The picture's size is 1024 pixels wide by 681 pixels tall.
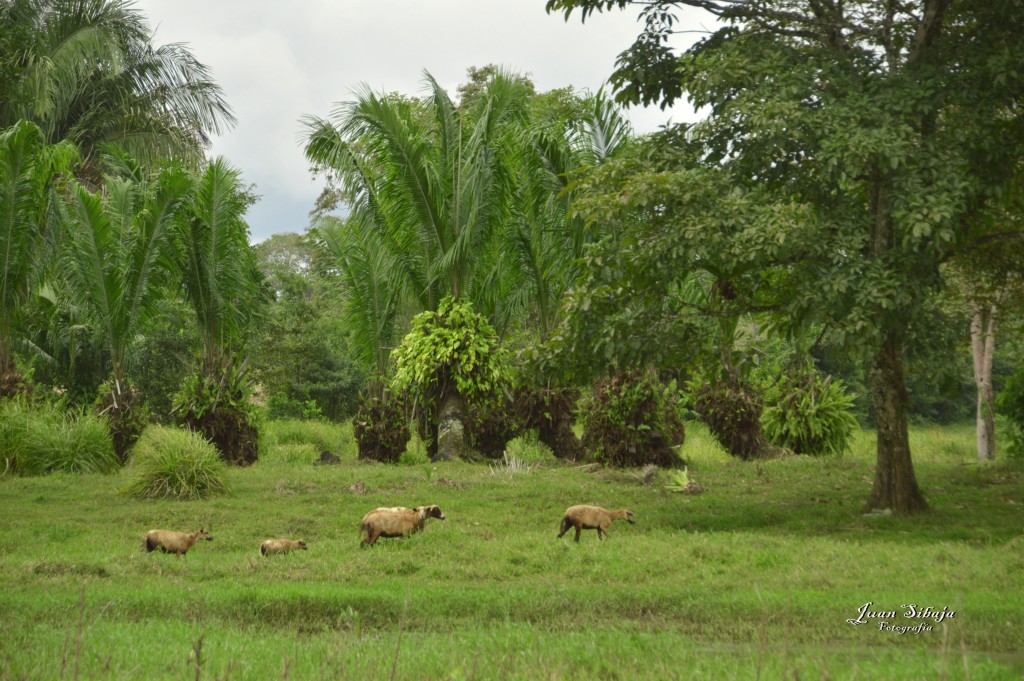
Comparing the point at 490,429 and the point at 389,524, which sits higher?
the point at 490,429

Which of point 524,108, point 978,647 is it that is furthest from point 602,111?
point 978,647

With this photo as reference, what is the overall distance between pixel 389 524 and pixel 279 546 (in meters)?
1.08

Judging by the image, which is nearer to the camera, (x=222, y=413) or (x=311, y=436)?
(x=222, y=413)

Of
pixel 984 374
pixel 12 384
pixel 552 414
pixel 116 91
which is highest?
pixel 116 91

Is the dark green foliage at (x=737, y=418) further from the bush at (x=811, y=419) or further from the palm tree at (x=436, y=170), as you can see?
the palm tree at (x=436, y=170)

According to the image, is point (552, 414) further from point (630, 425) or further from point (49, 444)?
point (49, 444)

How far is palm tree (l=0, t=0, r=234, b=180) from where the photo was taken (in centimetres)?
2166

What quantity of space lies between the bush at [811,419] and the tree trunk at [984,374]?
87.6 inches

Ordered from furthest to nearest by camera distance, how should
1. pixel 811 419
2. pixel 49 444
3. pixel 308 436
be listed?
pixel 308 436 → pixel 811 419 → pixel 49 444

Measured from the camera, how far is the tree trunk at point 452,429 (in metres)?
16.5

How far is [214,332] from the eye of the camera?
17375 mm

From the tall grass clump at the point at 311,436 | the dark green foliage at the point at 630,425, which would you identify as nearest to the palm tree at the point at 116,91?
the tall grass clump at the point at 311,436

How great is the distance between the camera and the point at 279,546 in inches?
362

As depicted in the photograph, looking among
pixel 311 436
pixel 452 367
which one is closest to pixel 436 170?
pixel 452 367
